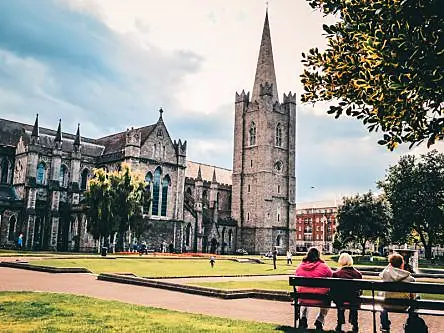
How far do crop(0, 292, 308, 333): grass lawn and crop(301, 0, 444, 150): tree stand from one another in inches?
200

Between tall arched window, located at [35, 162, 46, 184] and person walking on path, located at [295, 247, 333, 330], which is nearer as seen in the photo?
person walking on path, located at [295, 247, 333, 330]

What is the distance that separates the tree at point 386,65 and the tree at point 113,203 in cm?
4026

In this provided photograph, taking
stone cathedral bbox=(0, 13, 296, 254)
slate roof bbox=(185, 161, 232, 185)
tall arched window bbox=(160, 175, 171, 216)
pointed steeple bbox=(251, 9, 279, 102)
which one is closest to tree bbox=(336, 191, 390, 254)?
stone cathedral bbox=(0, 13, 296, 254)

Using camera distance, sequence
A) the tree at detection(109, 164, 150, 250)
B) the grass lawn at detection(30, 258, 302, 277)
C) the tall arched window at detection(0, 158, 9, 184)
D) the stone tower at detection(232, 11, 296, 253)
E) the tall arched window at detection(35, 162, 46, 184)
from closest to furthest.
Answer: the grass lawn at detection(30, 258, 302, 277) < the tree at detection(109, 164, 150, 250) < the tall arched window at detection(35, 162, 46, 184) < the tall arched window at detection(0, 158, 9, 184) < the stone tower at detection(232, 11, 296, 253)

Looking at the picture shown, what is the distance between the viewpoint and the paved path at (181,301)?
39.3 ft

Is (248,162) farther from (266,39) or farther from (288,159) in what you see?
(266,39)

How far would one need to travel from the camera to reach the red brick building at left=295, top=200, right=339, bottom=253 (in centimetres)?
13000

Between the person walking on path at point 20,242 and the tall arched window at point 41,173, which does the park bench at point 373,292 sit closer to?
the person walking on path at point 20,242

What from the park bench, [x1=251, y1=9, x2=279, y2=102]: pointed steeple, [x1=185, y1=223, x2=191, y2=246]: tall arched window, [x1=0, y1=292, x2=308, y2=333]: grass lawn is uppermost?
[x1=251, y1=9, x2=279, y2=102]: pointed steeple

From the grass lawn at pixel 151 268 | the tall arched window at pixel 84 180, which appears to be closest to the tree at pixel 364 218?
the grass lawn at pixel 151 268

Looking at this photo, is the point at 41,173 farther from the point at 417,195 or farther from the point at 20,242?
the point at 417,195

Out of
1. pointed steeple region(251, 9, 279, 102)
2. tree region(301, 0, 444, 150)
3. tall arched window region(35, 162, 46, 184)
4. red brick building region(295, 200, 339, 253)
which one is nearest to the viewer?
tree region(301, 0, 444, 150)

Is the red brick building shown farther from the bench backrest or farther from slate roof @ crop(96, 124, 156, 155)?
the bench backrest

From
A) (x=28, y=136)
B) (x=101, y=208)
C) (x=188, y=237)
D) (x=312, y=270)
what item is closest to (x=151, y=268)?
(x=101, y=208)
